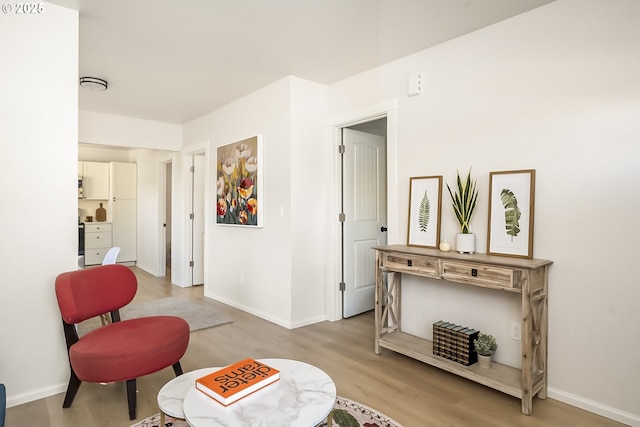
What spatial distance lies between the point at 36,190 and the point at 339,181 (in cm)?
249

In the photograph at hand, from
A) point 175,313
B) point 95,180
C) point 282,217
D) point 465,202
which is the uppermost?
point 95,180

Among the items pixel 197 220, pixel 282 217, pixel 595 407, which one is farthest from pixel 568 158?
pixel 197 220

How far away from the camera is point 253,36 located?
275 cm

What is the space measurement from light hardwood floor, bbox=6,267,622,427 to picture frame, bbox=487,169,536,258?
3.01ft

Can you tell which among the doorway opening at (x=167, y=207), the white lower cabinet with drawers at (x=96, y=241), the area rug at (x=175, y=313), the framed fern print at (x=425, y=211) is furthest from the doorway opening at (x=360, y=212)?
the white lower cabinet with drawers at (x=96, y=241)

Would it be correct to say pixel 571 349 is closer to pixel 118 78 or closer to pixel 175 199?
pixel 118 78

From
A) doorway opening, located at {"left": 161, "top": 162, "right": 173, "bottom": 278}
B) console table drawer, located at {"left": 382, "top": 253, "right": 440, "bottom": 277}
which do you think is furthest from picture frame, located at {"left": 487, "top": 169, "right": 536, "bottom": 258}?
doorway opening, located at {"left": 161, "top": 162, "right": 173, "bottom": 278}

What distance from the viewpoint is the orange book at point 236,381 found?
4.81 ft

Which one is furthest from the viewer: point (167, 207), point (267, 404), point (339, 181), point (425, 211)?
point (167, 207)

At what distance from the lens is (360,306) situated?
13.4 ft

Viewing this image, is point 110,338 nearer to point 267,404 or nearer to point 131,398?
point 131,398

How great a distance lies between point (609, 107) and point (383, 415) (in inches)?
84.4

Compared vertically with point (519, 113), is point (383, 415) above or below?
below

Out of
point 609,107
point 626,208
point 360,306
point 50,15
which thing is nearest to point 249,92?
point 50,15
